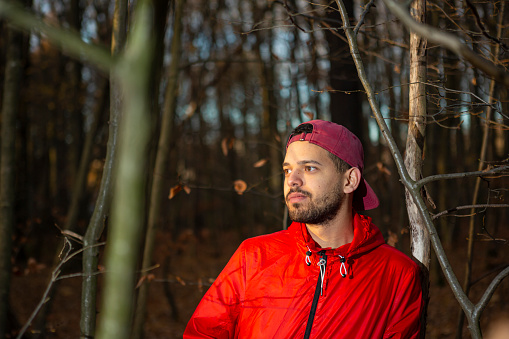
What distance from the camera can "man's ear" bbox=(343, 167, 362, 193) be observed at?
255cm

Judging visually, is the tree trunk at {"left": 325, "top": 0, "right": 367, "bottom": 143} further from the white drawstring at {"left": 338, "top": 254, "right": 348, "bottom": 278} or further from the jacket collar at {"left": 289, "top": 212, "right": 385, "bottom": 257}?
the white drawstring at {"left": 338, "top": 254, "right": 348, "bottom": 278}

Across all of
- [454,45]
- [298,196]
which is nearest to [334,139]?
[298,196]

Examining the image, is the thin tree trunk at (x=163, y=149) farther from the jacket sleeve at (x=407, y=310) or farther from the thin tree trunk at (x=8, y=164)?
the jacket sleeve at (x=407, y=310)

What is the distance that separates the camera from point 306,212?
2.42 m

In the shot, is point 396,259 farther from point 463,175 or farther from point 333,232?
point 463,175

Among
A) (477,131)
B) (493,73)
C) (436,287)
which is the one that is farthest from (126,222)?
(436,287)

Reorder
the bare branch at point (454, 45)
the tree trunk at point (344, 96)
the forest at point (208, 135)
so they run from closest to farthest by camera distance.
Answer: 1. the forest at point (208, 135)
2. the bare branch at point (454, 45)
3. the tree trunk at point (344, 96)

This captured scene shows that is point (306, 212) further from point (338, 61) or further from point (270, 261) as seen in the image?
point (338, 61)

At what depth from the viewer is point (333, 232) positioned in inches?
98.7

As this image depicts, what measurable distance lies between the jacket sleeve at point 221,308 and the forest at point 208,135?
66cm

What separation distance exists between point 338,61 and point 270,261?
8.45 feet

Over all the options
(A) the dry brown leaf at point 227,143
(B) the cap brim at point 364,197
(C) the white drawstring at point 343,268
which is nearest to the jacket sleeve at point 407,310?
(C) the white drawstring at point 343,268

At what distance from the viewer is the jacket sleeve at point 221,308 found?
7.68 ft

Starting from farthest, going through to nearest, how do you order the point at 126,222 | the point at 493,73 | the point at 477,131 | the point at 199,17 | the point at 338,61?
the point at 199,17
the point at 477,131
the point at 338,61
the point at 493,73
the point at 126,222
